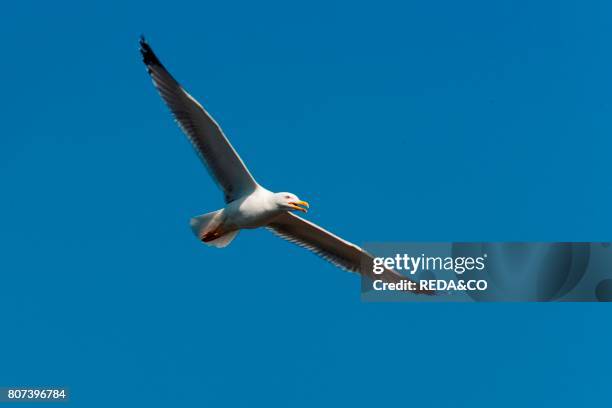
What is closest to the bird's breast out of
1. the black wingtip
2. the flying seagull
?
the flying seagull

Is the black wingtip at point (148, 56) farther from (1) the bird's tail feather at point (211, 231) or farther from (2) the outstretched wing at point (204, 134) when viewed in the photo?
(1) the bird's tail feather at point (211, 231)

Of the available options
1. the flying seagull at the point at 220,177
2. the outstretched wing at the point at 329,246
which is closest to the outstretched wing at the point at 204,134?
the flying seagull at the point at 220,177

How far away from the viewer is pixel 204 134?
43.4 ft

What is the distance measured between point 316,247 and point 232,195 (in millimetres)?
1265

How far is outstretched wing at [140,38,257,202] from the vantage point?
43.0 ft

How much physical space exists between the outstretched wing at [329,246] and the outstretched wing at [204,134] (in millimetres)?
794

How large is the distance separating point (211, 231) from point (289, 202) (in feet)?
2.62

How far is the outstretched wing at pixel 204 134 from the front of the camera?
13.1 metres

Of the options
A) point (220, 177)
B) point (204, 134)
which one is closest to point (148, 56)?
point (204, 134)

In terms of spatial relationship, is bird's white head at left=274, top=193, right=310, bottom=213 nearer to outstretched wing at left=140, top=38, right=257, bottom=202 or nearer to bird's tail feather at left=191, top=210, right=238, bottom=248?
outstretched wing at left=140, top=38, right=257, bottom=202

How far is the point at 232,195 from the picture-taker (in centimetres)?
1338

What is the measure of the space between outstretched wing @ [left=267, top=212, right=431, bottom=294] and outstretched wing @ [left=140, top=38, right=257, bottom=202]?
2.61ft

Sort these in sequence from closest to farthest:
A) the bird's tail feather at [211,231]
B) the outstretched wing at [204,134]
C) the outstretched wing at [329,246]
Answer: the outstretched wing at [204,134] < the bird's tail feather at [211,231] < the outstretched wing at [329,246]

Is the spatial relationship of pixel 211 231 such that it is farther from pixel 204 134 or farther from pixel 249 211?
pixel 204 134
